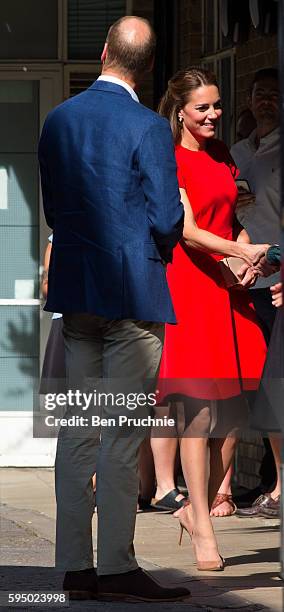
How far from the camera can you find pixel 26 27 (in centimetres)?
994

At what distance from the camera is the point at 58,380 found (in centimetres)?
844

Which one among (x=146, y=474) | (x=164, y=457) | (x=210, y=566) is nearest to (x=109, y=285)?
(x=210, y=566)

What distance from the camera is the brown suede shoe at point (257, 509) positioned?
7.65 metres

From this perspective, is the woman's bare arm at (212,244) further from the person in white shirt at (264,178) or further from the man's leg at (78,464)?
the person in white shirt at (264,178)

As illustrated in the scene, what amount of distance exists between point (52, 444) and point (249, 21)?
335 cm

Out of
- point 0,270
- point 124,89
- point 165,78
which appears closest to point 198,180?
point 124,89

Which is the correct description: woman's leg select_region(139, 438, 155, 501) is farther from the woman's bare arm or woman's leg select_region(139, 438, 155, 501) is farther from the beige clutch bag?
the woman's bare arm

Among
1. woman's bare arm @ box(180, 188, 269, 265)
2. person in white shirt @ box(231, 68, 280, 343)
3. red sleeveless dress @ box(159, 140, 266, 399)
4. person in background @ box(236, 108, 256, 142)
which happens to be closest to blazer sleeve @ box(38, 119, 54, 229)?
woman's bare arm @ box(180, 188, 269, 265)

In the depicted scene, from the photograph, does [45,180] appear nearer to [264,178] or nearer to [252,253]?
[252,253]

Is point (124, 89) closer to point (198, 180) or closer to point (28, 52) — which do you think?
point (198, 180)

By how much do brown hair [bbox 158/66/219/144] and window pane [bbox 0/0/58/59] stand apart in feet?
11.9

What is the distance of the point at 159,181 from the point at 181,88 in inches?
49.3

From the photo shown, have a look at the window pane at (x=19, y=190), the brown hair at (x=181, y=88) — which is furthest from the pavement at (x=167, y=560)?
the window pane at (x=19, y=190)

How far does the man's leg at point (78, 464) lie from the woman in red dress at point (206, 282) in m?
0.94
